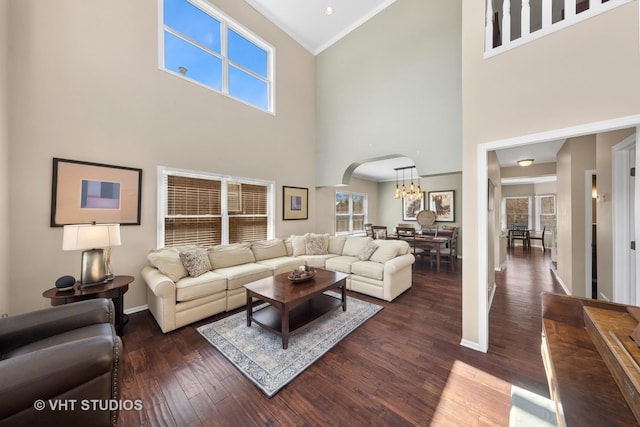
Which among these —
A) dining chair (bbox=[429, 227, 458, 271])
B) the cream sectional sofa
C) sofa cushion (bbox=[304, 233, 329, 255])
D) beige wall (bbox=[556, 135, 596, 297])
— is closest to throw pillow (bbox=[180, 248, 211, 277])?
the cream sectional sofa

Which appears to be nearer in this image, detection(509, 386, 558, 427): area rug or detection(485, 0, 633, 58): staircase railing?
detection(509, 386, 558, 427): area rug

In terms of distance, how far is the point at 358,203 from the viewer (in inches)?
320

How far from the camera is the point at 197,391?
1.70 m

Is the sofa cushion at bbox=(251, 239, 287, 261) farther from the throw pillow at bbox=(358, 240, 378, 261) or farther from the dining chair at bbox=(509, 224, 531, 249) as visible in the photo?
the dining chair at bbox=(509, 224, 531, 249)

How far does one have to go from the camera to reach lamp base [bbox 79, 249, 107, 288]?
2.28m

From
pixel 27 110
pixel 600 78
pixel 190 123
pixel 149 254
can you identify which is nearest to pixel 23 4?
pixel 27 110

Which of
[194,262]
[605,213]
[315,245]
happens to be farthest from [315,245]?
[605,213]

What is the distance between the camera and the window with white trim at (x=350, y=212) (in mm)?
7332

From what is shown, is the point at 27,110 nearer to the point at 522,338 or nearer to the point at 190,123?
the point at 190,123

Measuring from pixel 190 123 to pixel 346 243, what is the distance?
3.52 m

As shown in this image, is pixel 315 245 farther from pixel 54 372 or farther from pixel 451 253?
pixel 54 372

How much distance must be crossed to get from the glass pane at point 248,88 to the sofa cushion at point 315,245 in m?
2.88

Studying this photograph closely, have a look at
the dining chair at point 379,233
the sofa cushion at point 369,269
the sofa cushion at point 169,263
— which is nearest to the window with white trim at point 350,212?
the dining chair at point 379,233

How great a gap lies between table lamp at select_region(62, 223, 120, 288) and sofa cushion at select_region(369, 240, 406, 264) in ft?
11.6
